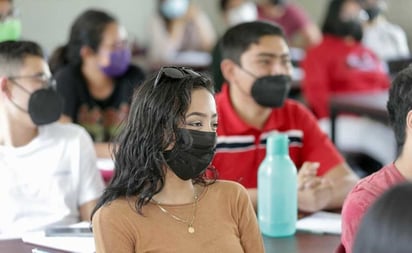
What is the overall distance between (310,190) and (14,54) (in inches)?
37.3

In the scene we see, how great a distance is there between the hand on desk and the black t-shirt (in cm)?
125

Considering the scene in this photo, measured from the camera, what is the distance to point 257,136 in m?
2.45

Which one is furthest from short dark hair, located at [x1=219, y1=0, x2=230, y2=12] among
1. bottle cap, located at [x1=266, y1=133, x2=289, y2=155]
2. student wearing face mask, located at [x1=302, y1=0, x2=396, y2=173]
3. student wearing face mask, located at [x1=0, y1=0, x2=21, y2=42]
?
bottle cap, located at [x1=266, y1=133, x2=289, y2=155]

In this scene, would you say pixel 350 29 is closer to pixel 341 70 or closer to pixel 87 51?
pixel 341 70

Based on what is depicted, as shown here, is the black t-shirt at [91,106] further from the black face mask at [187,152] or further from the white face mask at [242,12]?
the white face mask at [242,12]

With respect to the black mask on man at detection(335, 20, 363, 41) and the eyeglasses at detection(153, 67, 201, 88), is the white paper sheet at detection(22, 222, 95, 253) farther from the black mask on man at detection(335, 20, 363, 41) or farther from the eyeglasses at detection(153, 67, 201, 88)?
the black mask on man at detection(335, 20, 363, 41)

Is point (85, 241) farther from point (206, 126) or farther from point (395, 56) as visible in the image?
point (395, 56)

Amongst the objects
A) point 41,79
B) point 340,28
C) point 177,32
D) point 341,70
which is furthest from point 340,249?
point 177,32

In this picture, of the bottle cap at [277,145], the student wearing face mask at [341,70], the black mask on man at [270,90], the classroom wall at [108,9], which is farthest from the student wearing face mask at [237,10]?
the bottle cap at [277,145]

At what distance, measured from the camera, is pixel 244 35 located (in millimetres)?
2533

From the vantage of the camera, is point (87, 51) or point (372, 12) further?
point (372, 12)

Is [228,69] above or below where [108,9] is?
above

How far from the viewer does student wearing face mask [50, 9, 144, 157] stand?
3.25 meters

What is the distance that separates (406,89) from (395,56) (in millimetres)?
4001
